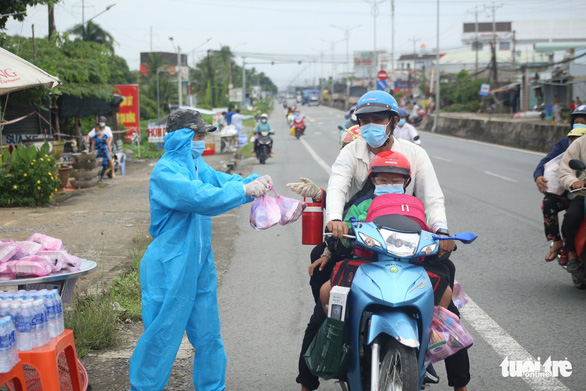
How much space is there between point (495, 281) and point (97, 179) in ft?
42.6

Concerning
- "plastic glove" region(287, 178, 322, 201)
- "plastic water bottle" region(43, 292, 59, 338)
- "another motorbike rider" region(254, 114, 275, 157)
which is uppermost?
"another motorbike rider" region(254, 114, 275, 157)

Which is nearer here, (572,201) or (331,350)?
(331,350)

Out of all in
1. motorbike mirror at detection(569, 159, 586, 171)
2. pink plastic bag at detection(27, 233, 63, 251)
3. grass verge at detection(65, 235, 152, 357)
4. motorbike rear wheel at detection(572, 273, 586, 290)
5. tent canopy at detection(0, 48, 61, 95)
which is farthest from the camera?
tent canopy at detection(0, 48, 61, 95)

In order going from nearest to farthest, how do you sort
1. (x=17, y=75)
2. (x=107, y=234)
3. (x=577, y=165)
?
(x=577, y=165) < (x=17, y=75) < (x=107, y=234)

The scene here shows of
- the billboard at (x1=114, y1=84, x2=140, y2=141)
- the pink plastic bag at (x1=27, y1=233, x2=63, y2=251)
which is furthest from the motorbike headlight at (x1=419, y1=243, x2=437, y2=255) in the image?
the billboard at (x1=114, y1=84, x2=140, y2=141)

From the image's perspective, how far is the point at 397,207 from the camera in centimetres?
352

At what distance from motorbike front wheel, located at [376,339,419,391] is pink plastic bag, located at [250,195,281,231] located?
1104 mm

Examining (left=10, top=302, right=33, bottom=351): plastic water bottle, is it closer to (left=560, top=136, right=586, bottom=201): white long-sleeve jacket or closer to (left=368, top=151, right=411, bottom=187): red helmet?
(left=368, top=151, right=411, bottom=187): red helmet

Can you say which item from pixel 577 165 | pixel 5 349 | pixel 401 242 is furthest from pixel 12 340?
pixel 577 165

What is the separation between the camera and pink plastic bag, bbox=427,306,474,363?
3369 millimetres

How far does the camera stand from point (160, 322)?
3777mm

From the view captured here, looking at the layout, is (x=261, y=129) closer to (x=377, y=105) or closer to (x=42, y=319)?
(x=377, y=105)

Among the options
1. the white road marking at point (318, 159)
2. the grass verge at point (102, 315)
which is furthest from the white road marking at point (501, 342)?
the white road marking at point (318, 159)

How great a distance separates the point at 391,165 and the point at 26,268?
7.60ft
